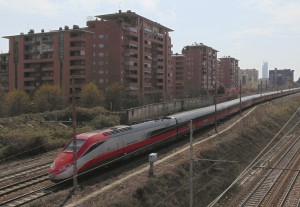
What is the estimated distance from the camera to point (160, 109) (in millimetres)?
51344

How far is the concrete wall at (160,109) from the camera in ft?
146

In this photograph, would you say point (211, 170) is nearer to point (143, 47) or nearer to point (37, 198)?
point (37, 198)

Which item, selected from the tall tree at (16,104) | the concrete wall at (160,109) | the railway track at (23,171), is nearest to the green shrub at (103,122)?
the concrete wall at (160,109)

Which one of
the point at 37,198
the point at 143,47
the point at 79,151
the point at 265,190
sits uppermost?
the point at 143,47

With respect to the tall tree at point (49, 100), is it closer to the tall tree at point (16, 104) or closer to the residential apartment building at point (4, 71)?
the tall tree at point (16, 104)

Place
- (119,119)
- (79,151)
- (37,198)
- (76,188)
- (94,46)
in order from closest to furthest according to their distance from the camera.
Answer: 1. (37,198)
2. (76,188)
3. (79,151)
4. (119,119)
5. (94,46)

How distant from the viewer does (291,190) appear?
26781 mm

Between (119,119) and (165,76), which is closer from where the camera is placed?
(119,119)

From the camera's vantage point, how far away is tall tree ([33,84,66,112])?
66.3 meters

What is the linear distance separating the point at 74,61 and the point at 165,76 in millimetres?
31271

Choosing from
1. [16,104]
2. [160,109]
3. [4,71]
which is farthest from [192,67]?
[160,109]

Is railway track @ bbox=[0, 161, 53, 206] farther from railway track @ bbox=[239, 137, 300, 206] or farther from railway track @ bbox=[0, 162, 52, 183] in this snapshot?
railway track @ bbox=[239, 137, 300, 206]

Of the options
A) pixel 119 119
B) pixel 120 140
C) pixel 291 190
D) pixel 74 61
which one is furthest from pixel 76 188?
pixel 74 61

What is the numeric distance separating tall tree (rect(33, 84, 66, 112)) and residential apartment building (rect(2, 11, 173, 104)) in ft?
44.6
